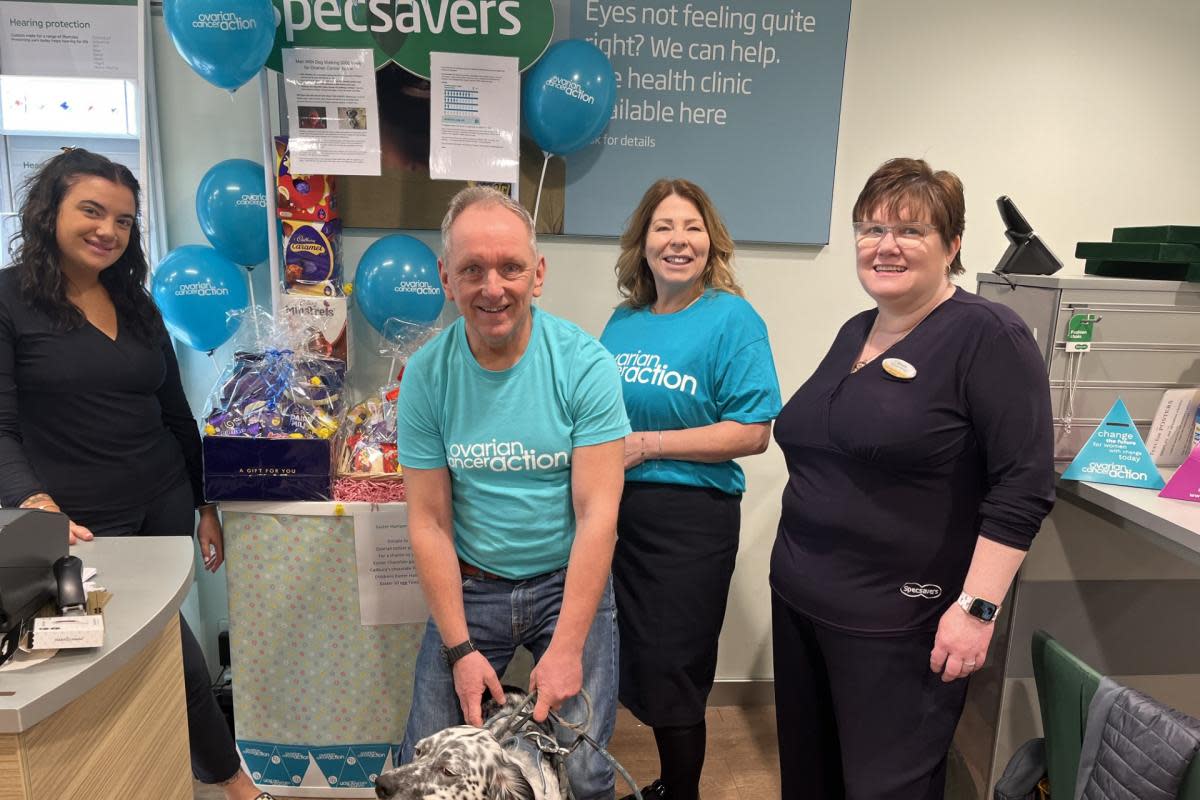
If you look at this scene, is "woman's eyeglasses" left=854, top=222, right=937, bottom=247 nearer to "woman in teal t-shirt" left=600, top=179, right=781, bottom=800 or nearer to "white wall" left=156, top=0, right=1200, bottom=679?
"woman in teal t-shirt" left=600, top=179, right=781, bottom=800

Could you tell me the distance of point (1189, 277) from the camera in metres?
1.77

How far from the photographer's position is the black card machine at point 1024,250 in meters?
1.86

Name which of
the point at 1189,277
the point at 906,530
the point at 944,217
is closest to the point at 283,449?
the point at 906,530

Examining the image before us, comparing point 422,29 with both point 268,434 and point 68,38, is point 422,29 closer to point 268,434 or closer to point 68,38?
point 68,38

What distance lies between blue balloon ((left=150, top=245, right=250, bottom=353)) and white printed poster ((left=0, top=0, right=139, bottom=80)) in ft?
2.02

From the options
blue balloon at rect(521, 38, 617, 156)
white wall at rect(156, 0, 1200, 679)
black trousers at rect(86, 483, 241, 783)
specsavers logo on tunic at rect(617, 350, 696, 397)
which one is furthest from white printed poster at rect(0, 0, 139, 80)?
specsavers logo on tunic at rect(617, 350, 696, 397)

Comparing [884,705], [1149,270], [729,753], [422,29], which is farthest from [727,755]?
[422,29]

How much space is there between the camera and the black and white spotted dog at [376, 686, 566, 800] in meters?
1.10

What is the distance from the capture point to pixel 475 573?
1.54 m

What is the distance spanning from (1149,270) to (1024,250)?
269 millimetres

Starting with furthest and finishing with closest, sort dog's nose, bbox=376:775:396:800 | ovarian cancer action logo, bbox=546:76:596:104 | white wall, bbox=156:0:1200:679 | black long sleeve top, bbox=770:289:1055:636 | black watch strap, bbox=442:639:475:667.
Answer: white wall, bbox=156:0:1200:679 → ovarian cancer action logo, bbox=546:76:596:104 → black watch strap, bbox=442:639:475:667 → black long sleeve top, bbox=770:289:1055:636 → dog's nose, bbox=376:775:396:800

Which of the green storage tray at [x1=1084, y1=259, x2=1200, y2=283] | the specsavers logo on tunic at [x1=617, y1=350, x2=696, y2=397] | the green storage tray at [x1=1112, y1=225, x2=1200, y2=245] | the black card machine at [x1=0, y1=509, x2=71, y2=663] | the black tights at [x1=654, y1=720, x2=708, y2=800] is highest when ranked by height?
the green storage tray at [x1=1112, y1=225, x2=1200, y2=245]

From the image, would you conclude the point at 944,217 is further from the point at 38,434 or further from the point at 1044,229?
the point at 38,434

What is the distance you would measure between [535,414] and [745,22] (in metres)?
1.70
